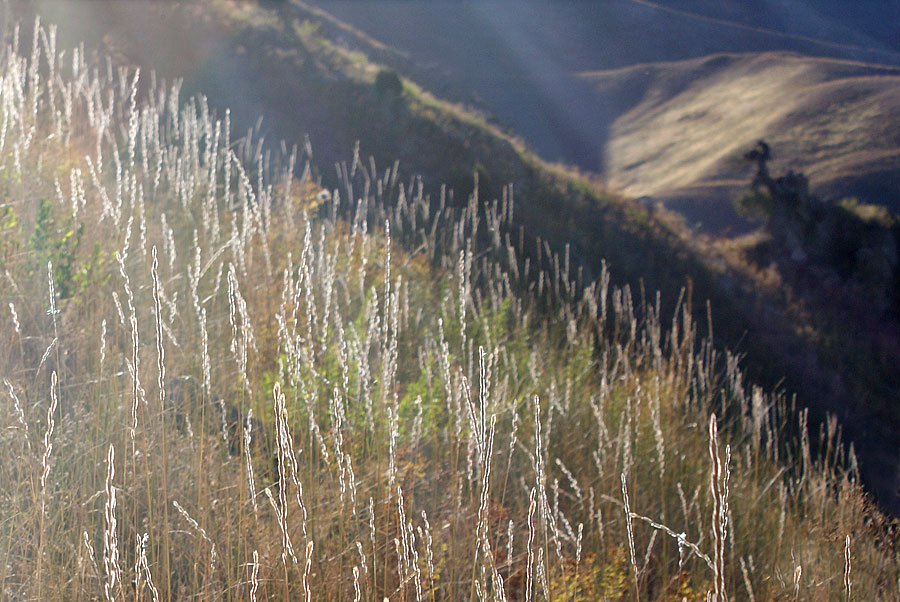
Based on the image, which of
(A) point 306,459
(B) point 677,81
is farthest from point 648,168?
(A) point 306,459

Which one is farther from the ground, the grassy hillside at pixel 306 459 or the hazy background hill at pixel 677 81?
the hazy background hill at pixel 677 81

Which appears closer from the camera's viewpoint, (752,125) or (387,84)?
(387,84)

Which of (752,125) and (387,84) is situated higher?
(752,125)

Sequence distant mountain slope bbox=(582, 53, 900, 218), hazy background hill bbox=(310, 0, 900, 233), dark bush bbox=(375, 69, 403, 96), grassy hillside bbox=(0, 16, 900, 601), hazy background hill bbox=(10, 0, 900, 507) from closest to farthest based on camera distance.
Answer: grassy hillside bbox=(0, 16, 900, 601), hazy background hill bbox=(10, 0, 900, 507), dark bush bbox=(375, 69, 403, 96), distant mountain slope bbox=(582, 53, 900, 218), hazy background hill bbox=(310, 0, 900, 233)

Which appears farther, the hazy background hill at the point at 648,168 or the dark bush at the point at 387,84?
the dark bush at the point at 387,84

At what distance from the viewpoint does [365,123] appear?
49.1 feet

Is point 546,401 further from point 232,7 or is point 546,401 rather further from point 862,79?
point 862,79

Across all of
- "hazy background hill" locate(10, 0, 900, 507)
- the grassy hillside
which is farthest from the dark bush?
the grassy hillside

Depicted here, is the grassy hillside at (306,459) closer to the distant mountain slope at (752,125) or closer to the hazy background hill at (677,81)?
the hazy background hill at (677,81)

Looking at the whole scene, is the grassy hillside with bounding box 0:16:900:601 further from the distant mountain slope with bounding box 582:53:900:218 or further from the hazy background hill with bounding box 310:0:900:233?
the distant mountain slope with bounding box 582:53:900:218

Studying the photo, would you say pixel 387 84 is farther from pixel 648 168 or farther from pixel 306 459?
pixel 648 168

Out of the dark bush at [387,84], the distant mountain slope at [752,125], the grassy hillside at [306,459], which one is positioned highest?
the distant mountain slope at [752,125]

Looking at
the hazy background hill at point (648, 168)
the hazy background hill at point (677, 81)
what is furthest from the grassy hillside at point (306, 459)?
the hazy background hill at point (677, 81)

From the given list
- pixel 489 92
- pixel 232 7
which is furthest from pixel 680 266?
pixel 489 92
